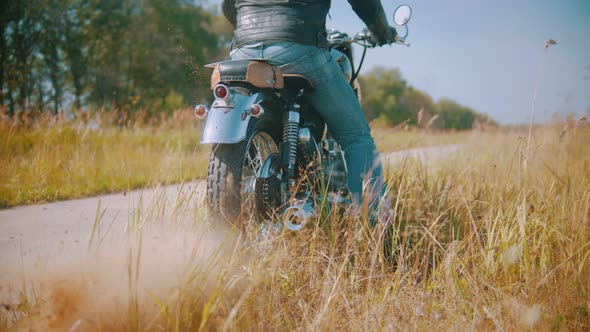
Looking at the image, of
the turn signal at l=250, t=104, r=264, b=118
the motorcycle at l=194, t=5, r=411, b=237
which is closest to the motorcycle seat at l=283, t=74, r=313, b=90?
the motorcycle at l=194, t=5, r=411, b=237

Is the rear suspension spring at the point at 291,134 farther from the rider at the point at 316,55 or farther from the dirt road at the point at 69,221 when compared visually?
the dirt road at the point at 69,221

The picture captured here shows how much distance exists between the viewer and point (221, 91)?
2061mm

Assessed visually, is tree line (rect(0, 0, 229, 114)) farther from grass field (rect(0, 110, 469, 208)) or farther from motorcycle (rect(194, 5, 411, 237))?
motorcycle (rect(194, 5, 411, 237))

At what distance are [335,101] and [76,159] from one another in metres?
3.45

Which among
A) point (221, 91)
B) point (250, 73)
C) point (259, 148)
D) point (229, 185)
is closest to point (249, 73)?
point (250, 73)

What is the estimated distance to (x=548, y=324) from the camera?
1.54 meters

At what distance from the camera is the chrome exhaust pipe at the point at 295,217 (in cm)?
204

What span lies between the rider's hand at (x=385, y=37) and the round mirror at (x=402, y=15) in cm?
11

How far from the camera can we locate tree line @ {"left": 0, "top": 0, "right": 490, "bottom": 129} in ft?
32.1

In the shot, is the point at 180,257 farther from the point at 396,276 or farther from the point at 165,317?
the point at 396,276

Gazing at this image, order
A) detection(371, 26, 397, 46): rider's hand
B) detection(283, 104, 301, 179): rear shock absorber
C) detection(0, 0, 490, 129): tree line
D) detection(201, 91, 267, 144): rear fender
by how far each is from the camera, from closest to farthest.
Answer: detection(201, 91, 267, 144): rear fender < detection(283, 104, 301, 179): rear shock absorber < detection(371, 26, 397, 46): rider's hand < detection(0, 0, 490, 129): tree line

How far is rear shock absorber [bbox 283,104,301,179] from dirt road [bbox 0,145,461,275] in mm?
502

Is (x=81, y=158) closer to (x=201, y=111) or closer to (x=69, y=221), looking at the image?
(x=69, y=221)

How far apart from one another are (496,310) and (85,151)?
509cm
